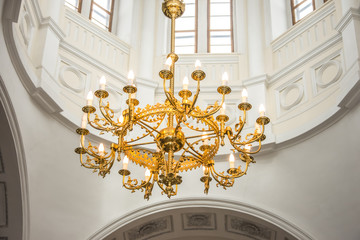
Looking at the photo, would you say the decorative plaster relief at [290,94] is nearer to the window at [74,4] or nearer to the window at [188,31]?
the window at [188,31]

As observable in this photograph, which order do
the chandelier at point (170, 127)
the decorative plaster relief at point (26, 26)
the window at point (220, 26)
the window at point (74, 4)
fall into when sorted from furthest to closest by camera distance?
the window at point (220, 26) → the window at point (74, 4) → the decorative plaster relief at point (26, 26) → the chandelier at point (170, 127)

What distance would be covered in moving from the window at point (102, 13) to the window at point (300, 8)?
158 inches

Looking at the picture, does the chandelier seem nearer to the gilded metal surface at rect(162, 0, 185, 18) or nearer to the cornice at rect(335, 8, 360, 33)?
the gilded metal surface at rect(162, 0, 185, 18)

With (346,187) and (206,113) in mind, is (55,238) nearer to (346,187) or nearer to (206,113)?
(206,113)

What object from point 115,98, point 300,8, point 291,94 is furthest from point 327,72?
point 115,98

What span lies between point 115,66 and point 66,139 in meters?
2.34

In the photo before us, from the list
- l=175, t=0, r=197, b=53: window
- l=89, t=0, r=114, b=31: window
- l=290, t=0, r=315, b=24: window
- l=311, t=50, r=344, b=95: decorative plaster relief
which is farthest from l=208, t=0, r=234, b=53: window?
l=311, t=50, r=344, b=95: decorative plaster relief

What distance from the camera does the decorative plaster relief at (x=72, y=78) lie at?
10875 millimetres

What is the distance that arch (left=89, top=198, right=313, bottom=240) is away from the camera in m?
10.5

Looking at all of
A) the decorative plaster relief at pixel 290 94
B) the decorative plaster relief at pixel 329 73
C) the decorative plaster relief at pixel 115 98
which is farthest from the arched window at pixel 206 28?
the decorative plaster relief at pixel 329 73

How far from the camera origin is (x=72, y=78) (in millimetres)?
11109

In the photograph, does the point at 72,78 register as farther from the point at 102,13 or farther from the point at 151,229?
the point at 151,229

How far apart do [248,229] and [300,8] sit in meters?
4.87

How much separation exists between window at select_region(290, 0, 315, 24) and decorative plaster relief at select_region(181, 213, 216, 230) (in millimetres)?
4597
